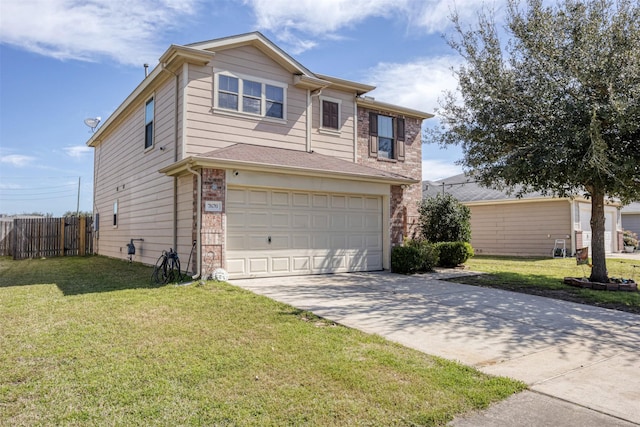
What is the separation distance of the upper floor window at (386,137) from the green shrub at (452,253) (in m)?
3.82

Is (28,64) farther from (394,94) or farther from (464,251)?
(464,251)

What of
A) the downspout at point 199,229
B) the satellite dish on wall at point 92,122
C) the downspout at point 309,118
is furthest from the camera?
the satellite dish on wall at point 92,122

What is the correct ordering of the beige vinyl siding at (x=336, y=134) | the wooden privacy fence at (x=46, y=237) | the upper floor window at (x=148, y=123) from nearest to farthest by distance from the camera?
the upper floor window at (x=148, y=123) < the beige vinyl siding at (x=336, y=134) < the wooden privacy fence at (x=46, y=237)

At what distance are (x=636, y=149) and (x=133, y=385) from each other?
1008 centimetres

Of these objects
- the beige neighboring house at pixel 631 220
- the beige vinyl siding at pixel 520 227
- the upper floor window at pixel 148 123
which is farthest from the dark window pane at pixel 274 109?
the beige neighboring house at pixel 631 220

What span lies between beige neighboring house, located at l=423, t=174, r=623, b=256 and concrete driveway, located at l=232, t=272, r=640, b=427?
11.5 metres

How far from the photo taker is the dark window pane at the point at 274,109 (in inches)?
475

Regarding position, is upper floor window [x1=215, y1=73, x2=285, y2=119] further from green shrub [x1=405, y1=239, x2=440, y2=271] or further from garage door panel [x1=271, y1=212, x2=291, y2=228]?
green shrub [x1=405, y1=239, x2=440, y2=271]

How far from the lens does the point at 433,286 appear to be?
9.50 m

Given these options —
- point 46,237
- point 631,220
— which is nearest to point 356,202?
point 46,237

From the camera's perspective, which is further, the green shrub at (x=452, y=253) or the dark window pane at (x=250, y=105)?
the green shrub at (x=452, y=253)

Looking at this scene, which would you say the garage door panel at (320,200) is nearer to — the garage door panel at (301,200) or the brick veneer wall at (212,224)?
the garage door panel at (301,200)

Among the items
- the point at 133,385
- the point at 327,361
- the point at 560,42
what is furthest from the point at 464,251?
the point at 133,385

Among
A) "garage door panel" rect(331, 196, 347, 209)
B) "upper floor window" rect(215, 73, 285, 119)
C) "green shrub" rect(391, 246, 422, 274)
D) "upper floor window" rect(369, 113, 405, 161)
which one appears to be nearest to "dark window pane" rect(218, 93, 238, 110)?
"upper floor window" rect(215, 73, 285, 119)
